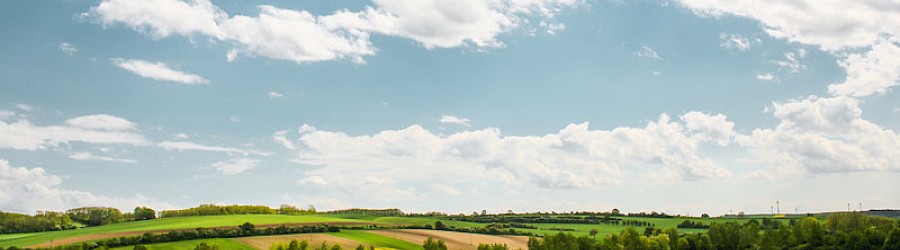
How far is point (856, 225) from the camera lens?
16725 cm

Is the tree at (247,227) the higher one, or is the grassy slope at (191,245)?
the tree at (247,227)

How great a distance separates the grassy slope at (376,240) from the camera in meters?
155

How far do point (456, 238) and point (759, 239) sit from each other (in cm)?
6231

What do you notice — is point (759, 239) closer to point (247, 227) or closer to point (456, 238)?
point (456, 238)

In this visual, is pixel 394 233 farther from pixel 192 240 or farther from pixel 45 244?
pixel 45 244

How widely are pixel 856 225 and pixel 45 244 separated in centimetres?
16441

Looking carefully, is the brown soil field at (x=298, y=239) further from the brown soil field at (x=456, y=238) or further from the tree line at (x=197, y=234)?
the brown soil field at (x=456, y=238)

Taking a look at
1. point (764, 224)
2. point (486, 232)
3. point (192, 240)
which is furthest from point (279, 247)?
point (764, 224)

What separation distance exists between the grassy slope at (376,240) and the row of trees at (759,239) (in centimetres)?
2534

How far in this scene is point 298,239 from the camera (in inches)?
5960

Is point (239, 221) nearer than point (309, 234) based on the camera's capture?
No

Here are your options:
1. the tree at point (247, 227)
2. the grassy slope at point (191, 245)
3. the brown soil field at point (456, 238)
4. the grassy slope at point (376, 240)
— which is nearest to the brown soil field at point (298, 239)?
the grassy slope at point (191, 245)

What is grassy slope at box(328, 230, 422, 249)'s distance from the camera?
15462 cm

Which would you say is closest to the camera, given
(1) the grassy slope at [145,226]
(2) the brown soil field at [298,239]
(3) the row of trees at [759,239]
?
(3) the row of trees at [759,239]
